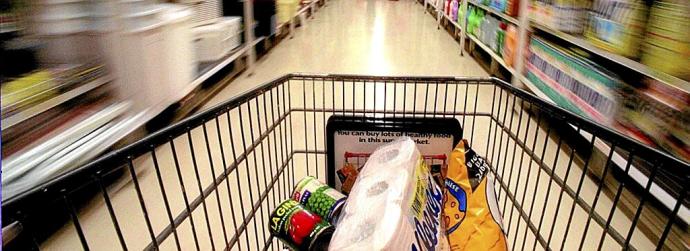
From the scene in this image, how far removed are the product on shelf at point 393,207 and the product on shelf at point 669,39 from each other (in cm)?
95

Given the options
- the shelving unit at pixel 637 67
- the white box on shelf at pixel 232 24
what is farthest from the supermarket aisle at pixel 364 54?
the shelving unit at pixel 637 67

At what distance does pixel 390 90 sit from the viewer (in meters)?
2.97

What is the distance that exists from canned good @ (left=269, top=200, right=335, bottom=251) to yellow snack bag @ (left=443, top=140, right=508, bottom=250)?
1.02 ft

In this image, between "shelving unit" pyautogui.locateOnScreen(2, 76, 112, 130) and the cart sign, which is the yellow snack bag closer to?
the cart sign

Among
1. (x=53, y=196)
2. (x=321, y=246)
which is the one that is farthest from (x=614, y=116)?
(x=53, y=196)

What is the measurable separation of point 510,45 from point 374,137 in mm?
2241

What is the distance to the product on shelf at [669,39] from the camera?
1309 mm

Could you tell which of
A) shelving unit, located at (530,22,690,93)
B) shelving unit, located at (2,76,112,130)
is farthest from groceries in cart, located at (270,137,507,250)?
shelving unit, located at (2,76,112,130)

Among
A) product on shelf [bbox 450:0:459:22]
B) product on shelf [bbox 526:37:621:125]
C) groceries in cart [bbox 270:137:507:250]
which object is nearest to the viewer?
groceries in cart [bbox 270:137:507:250]

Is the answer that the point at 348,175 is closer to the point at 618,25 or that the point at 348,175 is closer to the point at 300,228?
the point at 300,228

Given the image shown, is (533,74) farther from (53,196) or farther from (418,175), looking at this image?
(53,196)

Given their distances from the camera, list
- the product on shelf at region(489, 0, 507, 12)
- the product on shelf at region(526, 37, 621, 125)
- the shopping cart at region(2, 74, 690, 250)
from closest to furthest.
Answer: the shopping cart at region(2, 74, 690, 250) < the product on shelf at region(526, 37, 621, 125) < the product on shelf at region(489, 0, 507, 12)

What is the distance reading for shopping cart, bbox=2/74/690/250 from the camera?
575 millimetres

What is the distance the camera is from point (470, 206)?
942 mm
